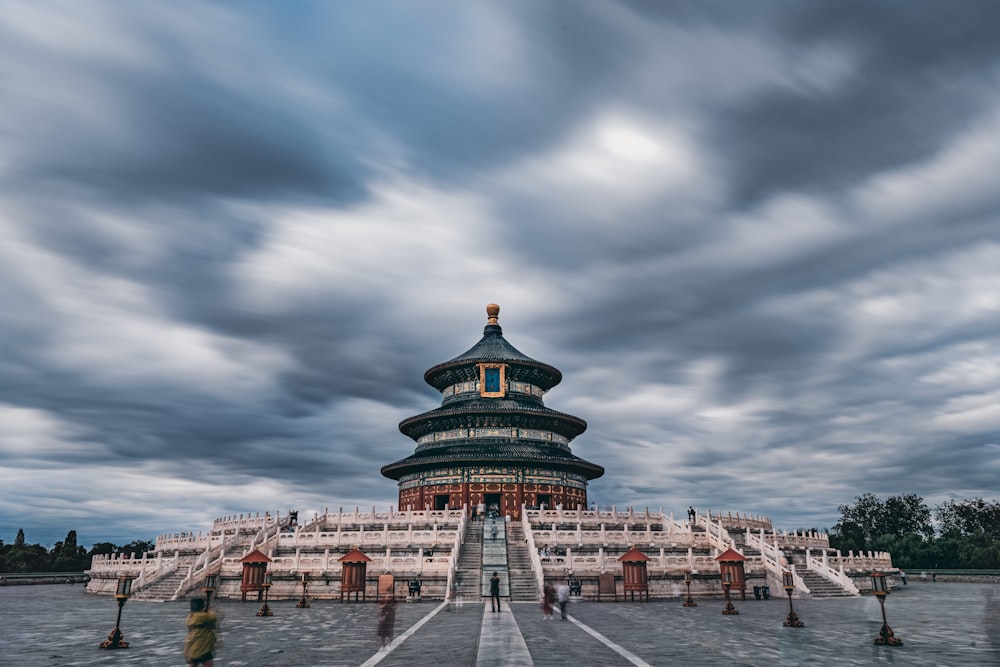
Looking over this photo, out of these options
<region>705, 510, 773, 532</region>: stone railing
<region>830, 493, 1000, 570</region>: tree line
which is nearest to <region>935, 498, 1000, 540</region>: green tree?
<region>830, 493, 1000, 570</region>: tree line

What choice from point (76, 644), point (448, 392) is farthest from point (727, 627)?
point (448, 392)

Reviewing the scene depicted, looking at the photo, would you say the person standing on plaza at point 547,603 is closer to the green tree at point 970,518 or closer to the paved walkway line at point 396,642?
the paved walkway line at point 396,642

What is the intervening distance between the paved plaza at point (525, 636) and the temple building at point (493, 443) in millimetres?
25025

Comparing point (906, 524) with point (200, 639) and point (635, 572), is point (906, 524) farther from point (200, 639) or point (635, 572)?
point (200, 639)

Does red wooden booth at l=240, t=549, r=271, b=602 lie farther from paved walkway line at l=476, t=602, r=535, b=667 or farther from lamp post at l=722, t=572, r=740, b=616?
lamp post at l=722, t=572, r=740, b=616

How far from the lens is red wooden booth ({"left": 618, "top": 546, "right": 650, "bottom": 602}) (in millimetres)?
28594

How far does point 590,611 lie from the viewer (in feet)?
→ 79.2

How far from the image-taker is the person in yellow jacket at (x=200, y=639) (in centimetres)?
977

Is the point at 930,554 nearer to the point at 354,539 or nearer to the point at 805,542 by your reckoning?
the point at 805,542

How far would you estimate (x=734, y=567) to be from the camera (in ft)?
95.8

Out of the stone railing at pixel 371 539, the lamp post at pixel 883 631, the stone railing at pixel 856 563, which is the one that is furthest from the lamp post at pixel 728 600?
the stone railing at pixel 371 539

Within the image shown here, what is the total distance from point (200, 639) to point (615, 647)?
28.6 feet

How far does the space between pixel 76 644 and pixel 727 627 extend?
16.4m

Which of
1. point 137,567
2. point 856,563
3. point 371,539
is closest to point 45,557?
point 137,567
